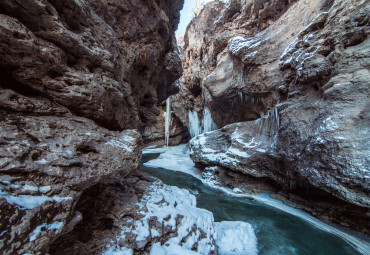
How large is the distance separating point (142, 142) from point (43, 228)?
270 centimetres

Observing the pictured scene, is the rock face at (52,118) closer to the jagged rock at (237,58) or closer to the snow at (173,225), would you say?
the snow at (173,225)

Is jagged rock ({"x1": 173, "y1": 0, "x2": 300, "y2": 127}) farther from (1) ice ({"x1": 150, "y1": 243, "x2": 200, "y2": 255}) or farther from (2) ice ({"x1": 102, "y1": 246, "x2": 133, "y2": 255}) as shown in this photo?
(2) ice ({"x1": 102, "y1": 246, "x2": 133, "y2": 255})

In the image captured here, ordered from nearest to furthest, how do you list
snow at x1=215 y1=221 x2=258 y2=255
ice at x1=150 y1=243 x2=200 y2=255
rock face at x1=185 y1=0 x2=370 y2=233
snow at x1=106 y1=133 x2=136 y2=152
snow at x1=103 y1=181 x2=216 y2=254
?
ice at x1=150 y1=243 x2=200 y2=255 → snow at x1=103 y1=181 x2=216 y2=254 → snow at x1=106 y1=133 x2=136 y2=152 → snow at x1=215 y1=221 x2=258 y2=255 → rock face at x1=185 y1=0 x2=370 y2=233

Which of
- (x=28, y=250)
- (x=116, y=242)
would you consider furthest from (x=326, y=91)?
(x=28, y=250)

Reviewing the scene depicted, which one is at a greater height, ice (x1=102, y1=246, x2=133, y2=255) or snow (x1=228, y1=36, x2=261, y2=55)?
snow (x1=228, y1=36, x2=261, y2=55)

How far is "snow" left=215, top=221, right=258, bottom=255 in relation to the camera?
332 centimetres

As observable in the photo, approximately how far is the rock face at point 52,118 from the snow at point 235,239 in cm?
283

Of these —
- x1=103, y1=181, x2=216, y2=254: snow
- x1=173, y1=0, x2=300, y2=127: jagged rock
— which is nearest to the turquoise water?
x1=103, y1=181, x2=216, y2=254: snow

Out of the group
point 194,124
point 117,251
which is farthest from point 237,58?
point 117,251

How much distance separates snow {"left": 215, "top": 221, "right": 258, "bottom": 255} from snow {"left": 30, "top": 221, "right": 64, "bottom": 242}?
3.19m

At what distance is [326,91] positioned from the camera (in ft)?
15.6

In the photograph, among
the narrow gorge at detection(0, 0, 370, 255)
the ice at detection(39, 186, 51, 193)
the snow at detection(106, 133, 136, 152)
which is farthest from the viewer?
the snow at detection(106, 133, 136, 152)

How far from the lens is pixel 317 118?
488 centimetres

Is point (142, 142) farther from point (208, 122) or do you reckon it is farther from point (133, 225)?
point (208, 122)
